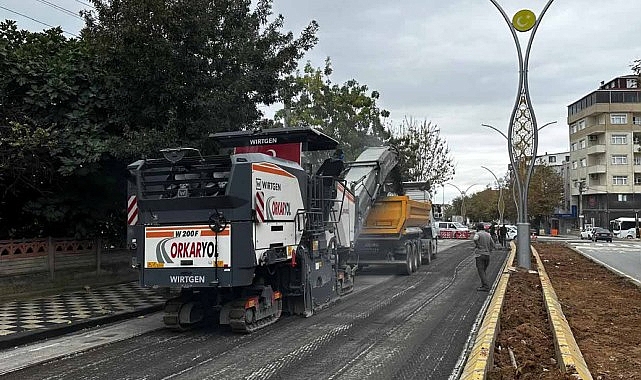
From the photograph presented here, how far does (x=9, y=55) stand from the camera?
13.7 metres

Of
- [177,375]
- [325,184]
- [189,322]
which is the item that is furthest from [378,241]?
[177,375]

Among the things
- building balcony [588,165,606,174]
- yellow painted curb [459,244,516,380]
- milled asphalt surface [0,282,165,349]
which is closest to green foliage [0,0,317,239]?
milled asphalt surface [0,282,165,349]

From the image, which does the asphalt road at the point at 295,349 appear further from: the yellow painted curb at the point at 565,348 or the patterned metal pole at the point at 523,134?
the patterned metal pole at the point at 523,134

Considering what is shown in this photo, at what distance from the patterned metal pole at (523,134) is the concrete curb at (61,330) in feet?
36.4

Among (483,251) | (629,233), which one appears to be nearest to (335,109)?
(483,251)

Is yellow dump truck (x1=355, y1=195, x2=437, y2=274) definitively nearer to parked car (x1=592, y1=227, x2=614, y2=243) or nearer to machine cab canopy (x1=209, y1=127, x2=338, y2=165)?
machine cab canopy (x1=209, y1=127, x2=338, y2=165)

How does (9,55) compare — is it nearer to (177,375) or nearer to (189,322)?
(189,322)

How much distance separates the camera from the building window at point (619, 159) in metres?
77.4

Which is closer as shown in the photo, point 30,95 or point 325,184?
point 325,184

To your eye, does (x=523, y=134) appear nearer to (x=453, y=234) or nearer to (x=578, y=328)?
(x=578, y=328)

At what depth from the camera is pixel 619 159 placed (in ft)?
255

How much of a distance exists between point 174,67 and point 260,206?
18.0 feet

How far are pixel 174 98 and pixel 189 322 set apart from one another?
18.8ft

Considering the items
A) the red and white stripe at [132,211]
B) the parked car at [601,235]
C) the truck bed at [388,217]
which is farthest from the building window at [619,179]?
the red and white stripe at [132,211]
